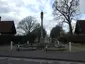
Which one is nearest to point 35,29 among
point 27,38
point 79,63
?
point 27,38

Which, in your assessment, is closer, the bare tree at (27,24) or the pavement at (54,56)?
the pavement at (54,56)

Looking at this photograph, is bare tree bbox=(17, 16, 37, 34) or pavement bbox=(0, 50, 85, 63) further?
bare tree bbox=(17, 16, 37, 34)

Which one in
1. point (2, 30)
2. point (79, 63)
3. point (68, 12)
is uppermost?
point (68, 12)

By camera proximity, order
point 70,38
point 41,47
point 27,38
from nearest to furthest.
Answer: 1. point 41,47
2. point 70,38
3. point 27,38

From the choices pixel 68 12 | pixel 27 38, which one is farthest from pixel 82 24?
pixel 27 38

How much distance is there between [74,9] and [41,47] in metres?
40.4

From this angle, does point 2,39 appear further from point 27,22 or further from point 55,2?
point 27,22

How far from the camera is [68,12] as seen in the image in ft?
264

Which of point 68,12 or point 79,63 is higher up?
point 68,12

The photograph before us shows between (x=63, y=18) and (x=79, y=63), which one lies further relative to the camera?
(x=63, y=18)

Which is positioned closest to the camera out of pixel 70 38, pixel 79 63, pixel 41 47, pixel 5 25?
pixel 79 63

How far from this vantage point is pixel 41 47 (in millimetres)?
43031

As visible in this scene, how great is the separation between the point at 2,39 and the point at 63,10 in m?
25.9

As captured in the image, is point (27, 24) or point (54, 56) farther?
point (27, 24)
